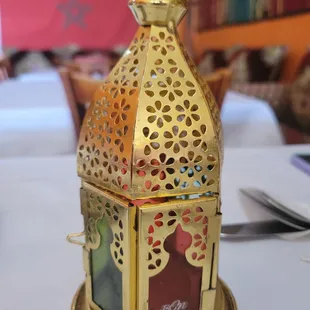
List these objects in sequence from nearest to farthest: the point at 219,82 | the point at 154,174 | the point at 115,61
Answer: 1. the point at 154,174
2. the point at 219,82
3. the point at 115,61

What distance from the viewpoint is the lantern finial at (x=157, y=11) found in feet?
1.00

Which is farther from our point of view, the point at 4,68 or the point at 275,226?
the point at 4,68

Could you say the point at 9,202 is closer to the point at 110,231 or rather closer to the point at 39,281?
the point at 39,281

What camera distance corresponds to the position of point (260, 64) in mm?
2986

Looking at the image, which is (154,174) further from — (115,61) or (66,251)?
(115,61)

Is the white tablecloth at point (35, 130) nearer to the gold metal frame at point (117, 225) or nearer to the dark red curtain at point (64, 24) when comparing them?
the gold metal frame at point (117, 225)

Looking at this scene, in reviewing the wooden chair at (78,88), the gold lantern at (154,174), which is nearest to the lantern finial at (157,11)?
the gold lantern at (154,174)

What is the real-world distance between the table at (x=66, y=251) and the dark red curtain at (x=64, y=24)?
3357 millimetres

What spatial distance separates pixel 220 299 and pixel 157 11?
24cm

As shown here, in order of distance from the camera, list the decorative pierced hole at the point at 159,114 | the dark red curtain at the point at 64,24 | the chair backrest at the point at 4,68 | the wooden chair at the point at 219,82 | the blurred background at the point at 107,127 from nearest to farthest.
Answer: the decorative pierced hole at the point at 159,114
the blurred background at the point at 107,127
the wooden chair at the point at 219,82
the chair backrest at the point at 4,68
the dark red curtain at the point at 64,24

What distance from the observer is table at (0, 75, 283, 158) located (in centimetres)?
142

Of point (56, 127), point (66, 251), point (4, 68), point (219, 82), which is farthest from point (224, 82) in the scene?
point (4, 68)

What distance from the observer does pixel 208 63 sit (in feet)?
11.9

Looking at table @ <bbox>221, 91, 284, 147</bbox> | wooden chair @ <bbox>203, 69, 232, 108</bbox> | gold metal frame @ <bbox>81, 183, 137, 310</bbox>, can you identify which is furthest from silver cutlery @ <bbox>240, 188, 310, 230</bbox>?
table @ <bbox>221, 91, 284, 147</bbox>
